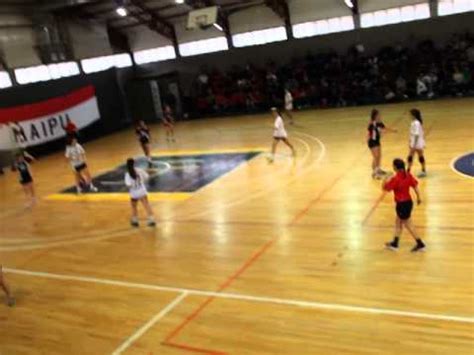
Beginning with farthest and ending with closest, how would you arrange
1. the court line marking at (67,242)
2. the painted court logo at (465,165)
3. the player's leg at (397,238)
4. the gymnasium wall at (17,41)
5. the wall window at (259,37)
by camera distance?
the wall window at (259,37) < the gymnasium wall at (17,41) < the painted court logo at (465,165) < the court line marking at (67,242) < the player's leg at (397,238)

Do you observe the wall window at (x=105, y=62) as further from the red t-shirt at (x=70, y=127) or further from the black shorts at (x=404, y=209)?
the black shorts at (x=404, y=209)

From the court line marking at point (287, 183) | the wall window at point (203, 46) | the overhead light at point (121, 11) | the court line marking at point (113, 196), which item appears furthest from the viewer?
the wall window at point (203, 46)

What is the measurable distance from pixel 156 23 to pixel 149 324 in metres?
23.4

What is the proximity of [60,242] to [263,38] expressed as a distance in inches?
734

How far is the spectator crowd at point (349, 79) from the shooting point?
71.4ft

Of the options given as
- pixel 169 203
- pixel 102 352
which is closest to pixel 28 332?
pixel 102 352

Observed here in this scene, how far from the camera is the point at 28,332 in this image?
23.5ft

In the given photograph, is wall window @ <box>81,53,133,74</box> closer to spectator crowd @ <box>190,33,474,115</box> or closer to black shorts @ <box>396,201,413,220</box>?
spectator crowd @ <box>190,33,474,115</box>

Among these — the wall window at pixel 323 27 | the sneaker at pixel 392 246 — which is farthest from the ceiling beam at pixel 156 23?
the sneaker at pixel 392 246

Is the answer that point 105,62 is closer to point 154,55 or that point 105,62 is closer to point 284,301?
point 154,55

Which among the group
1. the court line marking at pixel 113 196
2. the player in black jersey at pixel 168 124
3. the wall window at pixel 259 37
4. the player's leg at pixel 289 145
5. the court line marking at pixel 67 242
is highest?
the wall window at pixel 259 37

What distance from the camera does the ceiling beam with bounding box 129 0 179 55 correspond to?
26.2 metres

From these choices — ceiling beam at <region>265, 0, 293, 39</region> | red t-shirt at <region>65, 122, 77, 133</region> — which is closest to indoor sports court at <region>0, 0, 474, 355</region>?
ceiling beam at <region>265, 0, 293, 39</region>

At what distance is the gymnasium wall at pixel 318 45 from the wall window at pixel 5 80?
7.87 metres
